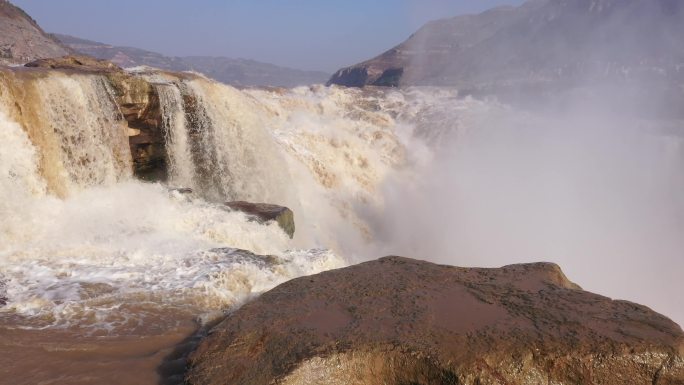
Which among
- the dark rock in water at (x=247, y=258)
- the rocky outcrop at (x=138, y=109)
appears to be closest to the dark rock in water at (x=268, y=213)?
the dark rock in water at (x=247, y=258)

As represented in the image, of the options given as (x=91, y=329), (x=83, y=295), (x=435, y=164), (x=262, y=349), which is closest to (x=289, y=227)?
(x=83, y=295)

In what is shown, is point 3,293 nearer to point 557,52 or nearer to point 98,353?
point 98,353

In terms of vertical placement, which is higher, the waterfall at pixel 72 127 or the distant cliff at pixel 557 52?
the distant cliff at pixel 557 52

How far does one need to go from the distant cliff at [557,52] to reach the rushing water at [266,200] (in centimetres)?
1443

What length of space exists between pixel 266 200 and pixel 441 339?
739 cm

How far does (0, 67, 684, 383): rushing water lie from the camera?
3838mm

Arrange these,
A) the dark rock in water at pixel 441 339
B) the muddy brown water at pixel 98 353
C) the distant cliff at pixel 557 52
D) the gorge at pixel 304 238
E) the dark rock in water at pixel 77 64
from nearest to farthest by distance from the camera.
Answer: the dark rock in water at pixel 441 339, the gorge at pixel 304 238, the muddy brown water at pixel 98 353, the dark rock in water at pixel 77 64, the distant cliff at pixel 557 52

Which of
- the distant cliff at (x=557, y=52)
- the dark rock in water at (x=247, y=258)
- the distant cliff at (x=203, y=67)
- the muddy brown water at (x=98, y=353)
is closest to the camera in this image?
the muddy brown water at (x=98, y=353)

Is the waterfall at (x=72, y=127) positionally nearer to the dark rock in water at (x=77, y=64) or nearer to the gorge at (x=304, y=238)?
the gorge at (x=304, y=238)

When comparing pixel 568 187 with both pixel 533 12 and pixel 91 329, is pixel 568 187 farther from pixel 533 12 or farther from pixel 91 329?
pixel 533 12

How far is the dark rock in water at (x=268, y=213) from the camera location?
7059mm

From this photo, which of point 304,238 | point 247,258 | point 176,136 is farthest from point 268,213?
point 176,136

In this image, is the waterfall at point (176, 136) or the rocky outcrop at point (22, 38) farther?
the rocky outcrop at point (22, 38)

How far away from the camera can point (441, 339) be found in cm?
257
